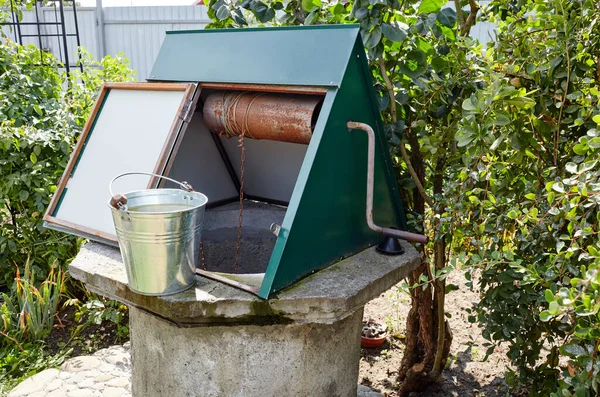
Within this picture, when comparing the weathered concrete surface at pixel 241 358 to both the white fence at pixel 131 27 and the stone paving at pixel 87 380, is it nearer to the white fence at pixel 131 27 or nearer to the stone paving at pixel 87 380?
the stone paving at pixel 87 380

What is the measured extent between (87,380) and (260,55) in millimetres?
2174

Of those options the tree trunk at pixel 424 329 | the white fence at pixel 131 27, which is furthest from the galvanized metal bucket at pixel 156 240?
the white fence at pixel 131 27

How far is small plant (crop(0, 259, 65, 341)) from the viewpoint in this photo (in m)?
3.53

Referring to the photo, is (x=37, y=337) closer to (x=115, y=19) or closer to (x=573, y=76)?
(x=573, y=76)

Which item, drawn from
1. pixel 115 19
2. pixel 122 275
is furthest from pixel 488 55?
pixel 115 19

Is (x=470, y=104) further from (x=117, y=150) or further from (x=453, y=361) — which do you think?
(x=453, y=361)

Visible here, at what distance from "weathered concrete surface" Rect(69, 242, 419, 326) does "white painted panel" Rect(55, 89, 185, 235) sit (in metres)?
0.26

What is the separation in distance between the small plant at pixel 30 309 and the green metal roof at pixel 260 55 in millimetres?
1934

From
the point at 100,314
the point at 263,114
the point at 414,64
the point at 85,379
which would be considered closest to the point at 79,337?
the point at 100,314

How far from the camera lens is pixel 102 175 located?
2.29m

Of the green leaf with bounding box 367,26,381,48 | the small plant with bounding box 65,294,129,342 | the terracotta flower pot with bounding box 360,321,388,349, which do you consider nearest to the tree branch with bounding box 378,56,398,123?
the green leaf with bounding box 367,26,381,48

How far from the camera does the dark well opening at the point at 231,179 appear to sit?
2.85m

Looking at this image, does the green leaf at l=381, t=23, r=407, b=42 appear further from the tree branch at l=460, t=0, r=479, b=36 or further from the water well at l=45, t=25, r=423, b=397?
the tree branch at l=460, t=0, r=479, b=36

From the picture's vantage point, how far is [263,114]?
7.34ft
